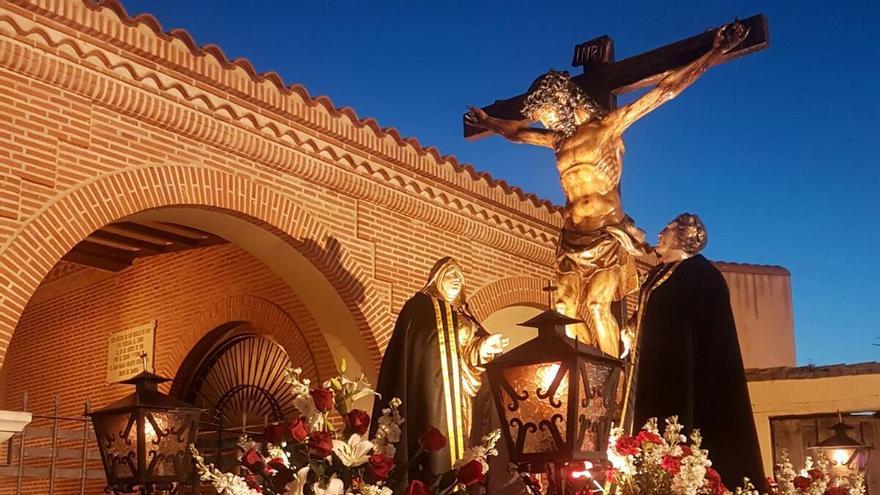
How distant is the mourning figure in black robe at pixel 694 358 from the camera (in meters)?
5.66

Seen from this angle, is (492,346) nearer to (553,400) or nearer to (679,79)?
(553,400)

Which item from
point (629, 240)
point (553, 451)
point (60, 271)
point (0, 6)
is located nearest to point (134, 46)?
point (0, 6)

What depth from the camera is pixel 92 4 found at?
792 centimetres

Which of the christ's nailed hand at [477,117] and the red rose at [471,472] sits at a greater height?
the christ's nailed hand at [477,117]

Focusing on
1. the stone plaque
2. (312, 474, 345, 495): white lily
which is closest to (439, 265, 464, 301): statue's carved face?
(312, 474, 345, 495): white lily

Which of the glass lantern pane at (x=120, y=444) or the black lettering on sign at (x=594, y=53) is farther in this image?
the black lettering on sign at (x=594, y=53)

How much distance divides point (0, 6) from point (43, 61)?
484 mm

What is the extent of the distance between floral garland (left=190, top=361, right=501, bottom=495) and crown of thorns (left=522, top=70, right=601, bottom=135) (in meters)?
4.66

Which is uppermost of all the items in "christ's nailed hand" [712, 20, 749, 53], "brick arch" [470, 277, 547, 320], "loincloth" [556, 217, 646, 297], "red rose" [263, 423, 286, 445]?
"christ's nailed hand" [712, 20, 749, 53]

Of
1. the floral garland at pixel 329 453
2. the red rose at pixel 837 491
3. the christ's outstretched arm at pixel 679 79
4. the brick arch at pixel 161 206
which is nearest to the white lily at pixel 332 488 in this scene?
the floral garland at pixel 329 453

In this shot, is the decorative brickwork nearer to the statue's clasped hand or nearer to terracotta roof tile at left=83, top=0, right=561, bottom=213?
terracotta roof tile at left=83, top=0, right=561, bottom=213

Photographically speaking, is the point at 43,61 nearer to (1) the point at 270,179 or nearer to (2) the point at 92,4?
(2) the point at 92,4

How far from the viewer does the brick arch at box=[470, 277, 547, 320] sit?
11.4 m

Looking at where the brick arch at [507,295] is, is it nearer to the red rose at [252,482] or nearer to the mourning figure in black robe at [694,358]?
the mourning figure in black robe at [694,358]
